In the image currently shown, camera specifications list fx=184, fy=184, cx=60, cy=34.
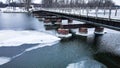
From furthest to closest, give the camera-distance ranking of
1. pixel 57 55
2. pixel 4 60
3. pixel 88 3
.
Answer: pixel 88 3 → pixel 57 55 → pixel 4 60

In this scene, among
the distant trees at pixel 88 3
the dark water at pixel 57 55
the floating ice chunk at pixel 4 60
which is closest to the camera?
the dark water at pixel 57 55

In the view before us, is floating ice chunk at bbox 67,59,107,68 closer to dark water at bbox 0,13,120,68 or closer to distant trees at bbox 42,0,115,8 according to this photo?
dark water at bbox 0,13,120,68

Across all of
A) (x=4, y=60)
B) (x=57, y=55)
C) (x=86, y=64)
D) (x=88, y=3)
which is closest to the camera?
(x=86, y=64)

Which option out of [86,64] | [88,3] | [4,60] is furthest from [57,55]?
[88,3]

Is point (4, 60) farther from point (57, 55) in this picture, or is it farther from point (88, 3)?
point (88, 3)

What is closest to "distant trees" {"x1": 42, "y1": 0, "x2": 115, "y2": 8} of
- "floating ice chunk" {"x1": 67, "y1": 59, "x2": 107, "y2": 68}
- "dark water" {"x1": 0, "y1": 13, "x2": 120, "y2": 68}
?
"dark water" {"x1": 0, "y1": 13, "x2": 120, "y2": 68}

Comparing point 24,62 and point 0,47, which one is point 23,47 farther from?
point 24,62

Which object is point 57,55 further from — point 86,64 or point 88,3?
point 88,3

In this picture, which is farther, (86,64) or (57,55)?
(57,55)

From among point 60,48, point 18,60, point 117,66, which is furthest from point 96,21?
point 18,60

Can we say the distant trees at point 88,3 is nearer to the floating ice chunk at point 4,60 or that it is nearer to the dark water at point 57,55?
the dark water at point 57,55

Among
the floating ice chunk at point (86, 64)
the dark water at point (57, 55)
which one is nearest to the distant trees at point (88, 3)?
the dark water at point (57, 55)

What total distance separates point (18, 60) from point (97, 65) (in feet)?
→ 19.2

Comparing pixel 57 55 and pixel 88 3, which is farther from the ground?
pixel 88 3
